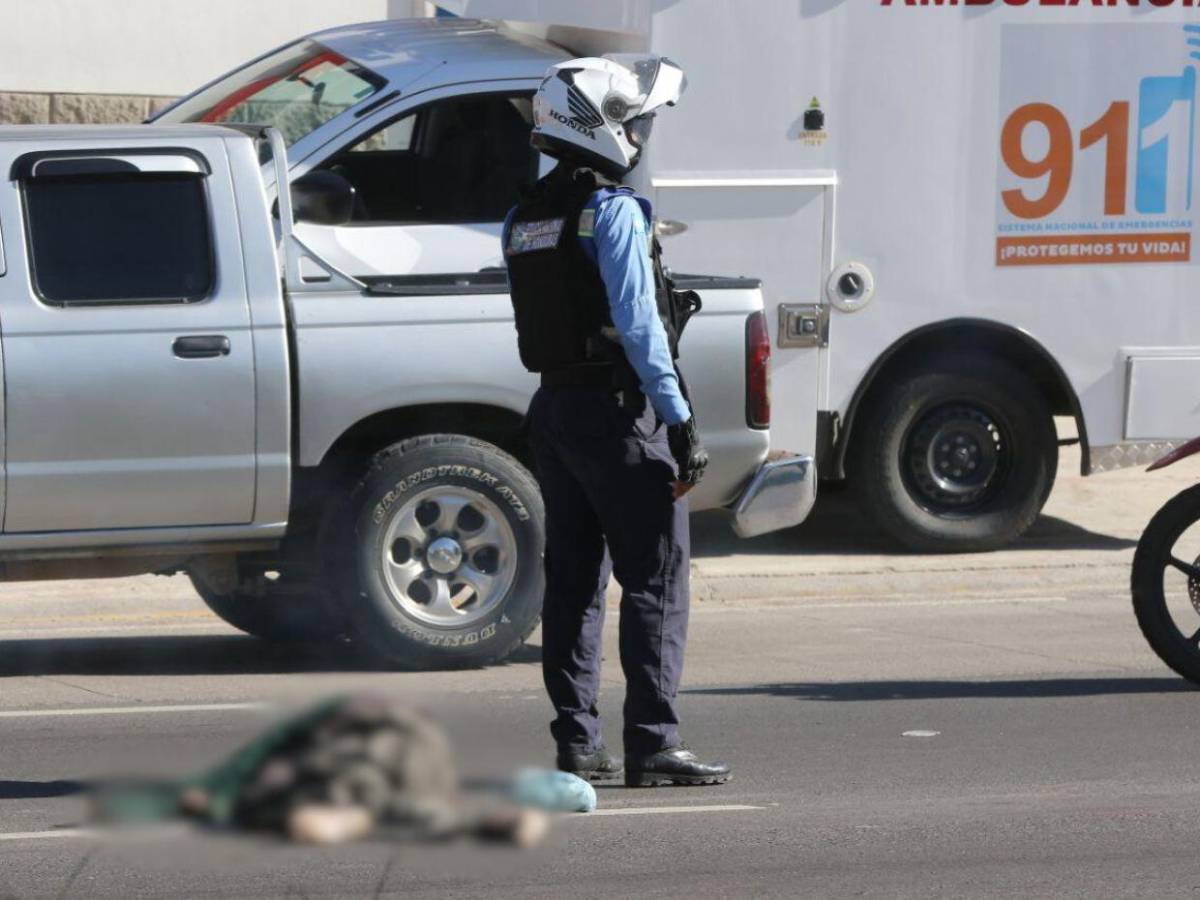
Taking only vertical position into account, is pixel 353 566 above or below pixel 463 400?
below

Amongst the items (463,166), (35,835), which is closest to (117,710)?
(35,835)

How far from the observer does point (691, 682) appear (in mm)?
7379

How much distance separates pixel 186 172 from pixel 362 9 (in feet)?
24.1

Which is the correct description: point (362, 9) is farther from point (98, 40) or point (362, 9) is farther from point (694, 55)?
point (694, 55)

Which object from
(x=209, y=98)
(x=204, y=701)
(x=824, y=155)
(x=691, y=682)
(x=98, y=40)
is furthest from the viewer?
(x=98, y=40)

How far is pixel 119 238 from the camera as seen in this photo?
23.3ft

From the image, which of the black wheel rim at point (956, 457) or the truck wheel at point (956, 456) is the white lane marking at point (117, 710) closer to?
the truck wheel at point (956, 456)

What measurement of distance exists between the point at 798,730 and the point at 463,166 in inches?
142

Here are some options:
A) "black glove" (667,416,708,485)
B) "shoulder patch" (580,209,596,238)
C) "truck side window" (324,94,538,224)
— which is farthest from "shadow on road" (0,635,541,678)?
"shoulder patch" (580,209,596,238)

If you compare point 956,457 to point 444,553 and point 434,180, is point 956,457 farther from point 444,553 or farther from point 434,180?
point 444,553

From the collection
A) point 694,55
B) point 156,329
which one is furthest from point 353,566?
point 694,55

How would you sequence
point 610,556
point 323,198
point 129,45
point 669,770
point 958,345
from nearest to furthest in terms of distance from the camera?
point 610,556, point 669,770, point 323,198, point 958,345, point 129,45

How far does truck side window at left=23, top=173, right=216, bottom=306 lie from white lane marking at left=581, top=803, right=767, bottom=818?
280 cm

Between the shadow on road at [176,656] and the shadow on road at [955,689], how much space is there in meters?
1.20
